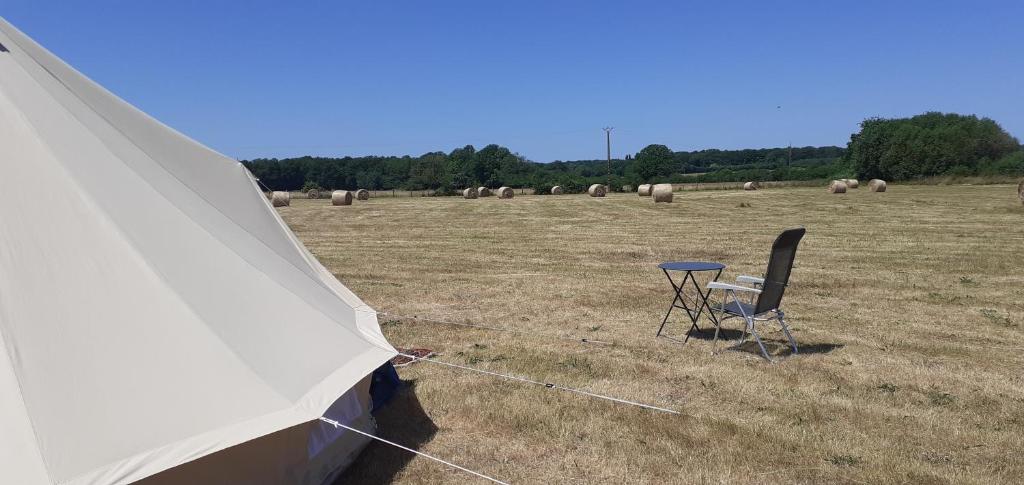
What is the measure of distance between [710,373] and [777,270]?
1118 millimetres

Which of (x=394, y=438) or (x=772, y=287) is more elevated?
(x=772, y=287)

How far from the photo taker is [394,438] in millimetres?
4641

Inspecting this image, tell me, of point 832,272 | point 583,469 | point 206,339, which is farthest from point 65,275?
point 832,272

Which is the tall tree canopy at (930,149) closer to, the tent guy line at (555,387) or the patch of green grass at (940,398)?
the patch of green grass at (940,398)

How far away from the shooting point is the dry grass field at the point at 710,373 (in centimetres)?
415

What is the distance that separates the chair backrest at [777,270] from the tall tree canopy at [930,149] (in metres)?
45.1

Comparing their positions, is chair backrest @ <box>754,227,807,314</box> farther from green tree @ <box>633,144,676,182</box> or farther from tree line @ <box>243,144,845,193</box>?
green tree @ <box>633,144,676,182</box>

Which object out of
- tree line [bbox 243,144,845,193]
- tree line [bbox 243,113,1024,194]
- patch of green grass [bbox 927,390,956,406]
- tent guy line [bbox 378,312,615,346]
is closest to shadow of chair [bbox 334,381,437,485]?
A: tent guy line [bbox 378,312,615,346]

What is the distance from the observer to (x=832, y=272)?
407 inches

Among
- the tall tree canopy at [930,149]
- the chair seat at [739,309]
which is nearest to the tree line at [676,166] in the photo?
the tall tree canopy at [930,149]

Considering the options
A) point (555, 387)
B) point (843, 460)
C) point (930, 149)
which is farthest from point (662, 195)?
point (930, 149)

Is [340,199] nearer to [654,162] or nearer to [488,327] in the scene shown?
[488,327]

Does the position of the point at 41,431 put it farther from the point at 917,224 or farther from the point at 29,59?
the point at 917,224

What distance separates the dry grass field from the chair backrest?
0.50m
